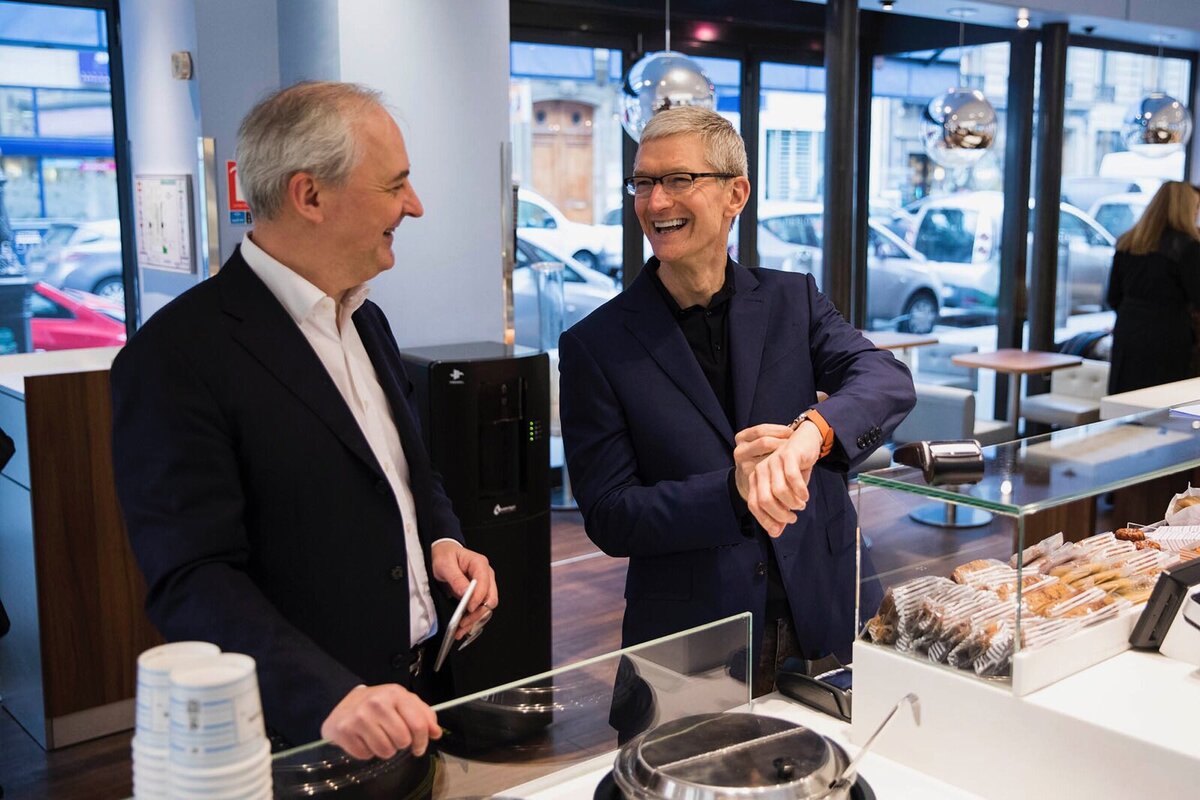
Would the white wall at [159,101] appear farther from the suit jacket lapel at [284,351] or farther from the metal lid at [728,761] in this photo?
the metal lid at [728,761]

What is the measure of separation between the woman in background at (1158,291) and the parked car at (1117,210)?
2976mm

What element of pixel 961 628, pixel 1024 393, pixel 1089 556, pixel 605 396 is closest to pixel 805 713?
pixel 961 628

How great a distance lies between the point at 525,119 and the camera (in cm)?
670

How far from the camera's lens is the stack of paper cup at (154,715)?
98 centimetres

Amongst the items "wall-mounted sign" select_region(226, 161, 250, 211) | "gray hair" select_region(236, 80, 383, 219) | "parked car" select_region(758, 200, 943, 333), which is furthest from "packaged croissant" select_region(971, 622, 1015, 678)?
"parked car" select_region(758, 200, 943, 333)

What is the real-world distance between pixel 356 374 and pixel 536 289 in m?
4.51

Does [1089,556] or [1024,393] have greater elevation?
[1089,556]

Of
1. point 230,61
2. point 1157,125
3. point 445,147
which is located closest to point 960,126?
point 1157,125

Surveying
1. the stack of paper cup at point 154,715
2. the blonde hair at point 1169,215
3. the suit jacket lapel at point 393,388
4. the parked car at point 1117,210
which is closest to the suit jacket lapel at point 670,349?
the suit jacket lapel at point 393,388

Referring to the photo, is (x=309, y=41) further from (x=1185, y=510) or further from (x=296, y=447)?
(x=1185, y=510)

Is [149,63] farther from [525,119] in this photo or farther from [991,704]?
[991,704]

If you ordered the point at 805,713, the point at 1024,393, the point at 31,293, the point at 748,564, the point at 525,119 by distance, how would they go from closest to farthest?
the point at 805,713 < the point at 748,564 < the point at 31,293 < the point at 525,119 < the point at 1024,393

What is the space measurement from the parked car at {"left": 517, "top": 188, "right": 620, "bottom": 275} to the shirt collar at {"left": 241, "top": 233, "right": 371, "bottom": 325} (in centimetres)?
488

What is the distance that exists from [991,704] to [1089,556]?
38 cm
